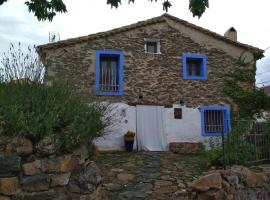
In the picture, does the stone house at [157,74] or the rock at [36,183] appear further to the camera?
the stone house at [157,74]

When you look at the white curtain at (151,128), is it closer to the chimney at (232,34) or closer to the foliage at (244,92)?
the foliage at (244,92)

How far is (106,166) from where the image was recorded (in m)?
9.46

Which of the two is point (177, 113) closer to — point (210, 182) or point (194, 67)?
point (194, 67)

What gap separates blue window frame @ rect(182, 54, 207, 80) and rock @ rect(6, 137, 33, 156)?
11267 millimetres

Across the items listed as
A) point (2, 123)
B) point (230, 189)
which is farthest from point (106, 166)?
point (2, 123)

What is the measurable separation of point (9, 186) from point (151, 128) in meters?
10.2

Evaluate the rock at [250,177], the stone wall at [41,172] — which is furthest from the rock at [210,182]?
the stone wall at [41,172]

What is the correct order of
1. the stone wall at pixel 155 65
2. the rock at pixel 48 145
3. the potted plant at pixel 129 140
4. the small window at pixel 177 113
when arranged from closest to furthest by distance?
the rock at pixel 48 145
the potted plant at pixel 129 140
the stone wall at pixel 155 65
the small window at pixel 177 113

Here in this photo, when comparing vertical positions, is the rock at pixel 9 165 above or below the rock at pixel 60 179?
above

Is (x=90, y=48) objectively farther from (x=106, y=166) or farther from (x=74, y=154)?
(x=74, y=154)

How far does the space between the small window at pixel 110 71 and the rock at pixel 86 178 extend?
9.05 m

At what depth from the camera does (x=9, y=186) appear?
149 inches

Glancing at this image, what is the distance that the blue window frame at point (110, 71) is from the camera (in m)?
13.7

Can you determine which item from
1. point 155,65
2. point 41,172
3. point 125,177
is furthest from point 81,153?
point 155,65
